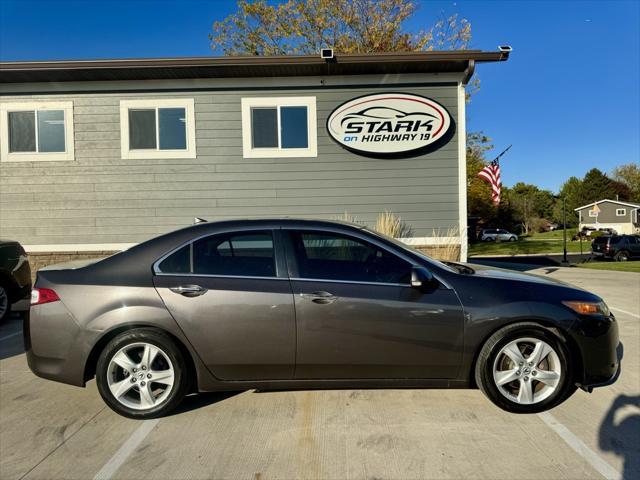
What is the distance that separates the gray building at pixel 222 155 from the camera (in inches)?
364

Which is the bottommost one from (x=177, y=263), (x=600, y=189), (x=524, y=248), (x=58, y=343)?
(x=524, y=248)

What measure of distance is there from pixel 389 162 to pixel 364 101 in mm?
1434

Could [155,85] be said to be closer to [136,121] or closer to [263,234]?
[136,121]

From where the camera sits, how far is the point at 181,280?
330cm

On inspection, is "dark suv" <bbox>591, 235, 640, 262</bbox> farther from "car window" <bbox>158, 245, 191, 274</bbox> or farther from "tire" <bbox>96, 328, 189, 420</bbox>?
"tire" <bbox>96, 328, 189, 420</bbox>

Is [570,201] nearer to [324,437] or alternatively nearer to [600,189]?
[600,189]

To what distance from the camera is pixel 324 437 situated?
3002 mm

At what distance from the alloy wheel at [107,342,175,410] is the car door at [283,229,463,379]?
1026 mm

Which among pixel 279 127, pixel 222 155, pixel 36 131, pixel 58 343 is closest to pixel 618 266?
pixel 279 127

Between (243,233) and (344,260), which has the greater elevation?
(243,233)

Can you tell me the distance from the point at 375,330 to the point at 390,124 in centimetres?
693

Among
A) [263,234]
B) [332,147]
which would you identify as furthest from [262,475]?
[332,147]

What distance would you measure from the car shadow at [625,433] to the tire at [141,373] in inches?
120

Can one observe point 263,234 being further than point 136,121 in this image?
No
